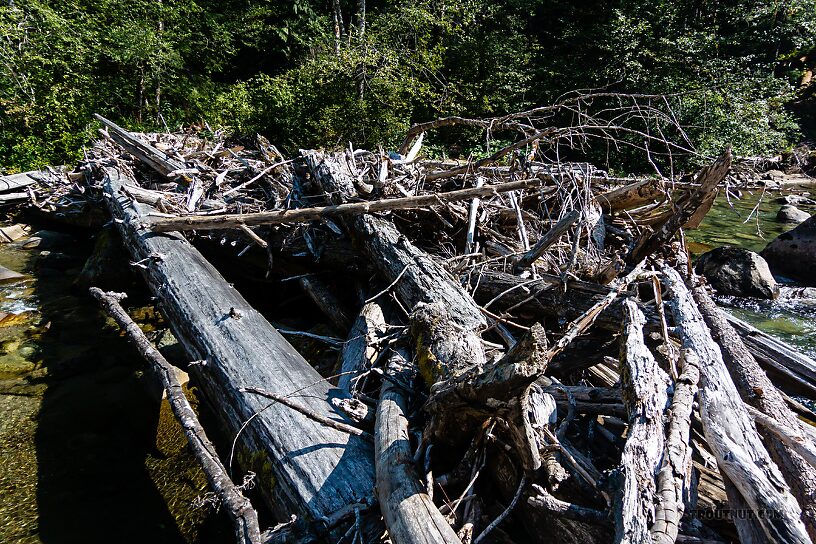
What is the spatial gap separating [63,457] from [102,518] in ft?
2.51

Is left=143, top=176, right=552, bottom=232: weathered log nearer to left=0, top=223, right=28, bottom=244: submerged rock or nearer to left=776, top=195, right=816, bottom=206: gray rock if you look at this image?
left=0, top=223, right=28, bottom=244: submerged rock

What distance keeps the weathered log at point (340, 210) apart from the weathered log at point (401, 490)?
2065 mm

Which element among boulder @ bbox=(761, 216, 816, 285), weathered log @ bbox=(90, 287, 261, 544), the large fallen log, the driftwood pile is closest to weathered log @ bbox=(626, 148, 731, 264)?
the driftwood pile

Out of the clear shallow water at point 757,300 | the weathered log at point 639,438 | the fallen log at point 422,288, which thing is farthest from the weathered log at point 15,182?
the clear shallow water at point 757,300

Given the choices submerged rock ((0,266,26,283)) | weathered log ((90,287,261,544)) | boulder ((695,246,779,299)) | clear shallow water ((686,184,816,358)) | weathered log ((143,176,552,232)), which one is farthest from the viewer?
boulder ((695,246,779,299))

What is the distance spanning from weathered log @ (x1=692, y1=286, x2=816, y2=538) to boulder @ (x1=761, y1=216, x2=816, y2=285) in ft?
20.8

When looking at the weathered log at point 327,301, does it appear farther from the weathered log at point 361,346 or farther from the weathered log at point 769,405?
the weathered log at point 769,405

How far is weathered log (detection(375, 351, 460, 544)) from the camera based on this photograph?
1.70m

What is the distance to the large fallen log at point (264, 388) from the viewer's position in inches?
85.3

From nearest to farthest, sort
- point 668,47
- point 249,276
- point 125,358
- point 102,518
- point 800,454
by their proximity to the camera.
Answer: point 800,454
point 102,518
point 125,358
point 249,276
point 668,47

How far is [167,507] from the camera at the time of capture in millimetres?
3229

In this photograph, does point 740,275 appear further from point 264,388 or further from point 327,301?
point 264,388

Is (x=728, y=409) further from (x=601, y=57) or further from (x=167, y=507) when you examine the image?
(x=601, y=57)

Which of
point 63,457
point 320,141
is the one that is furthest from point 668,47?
point 63,457
